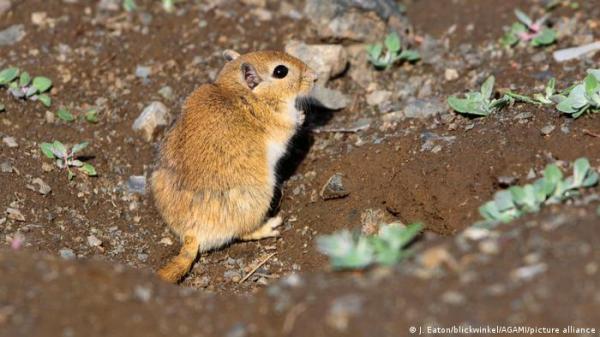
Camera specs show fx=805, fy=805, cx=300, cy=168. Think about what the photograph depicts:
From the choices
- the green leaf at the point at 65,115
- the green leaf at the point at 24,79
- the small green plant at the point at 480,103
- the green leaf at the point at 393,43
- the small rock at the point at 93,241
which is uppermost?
the small green plant at the point at 480,103

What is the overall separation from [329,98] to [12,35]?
3.40 meters

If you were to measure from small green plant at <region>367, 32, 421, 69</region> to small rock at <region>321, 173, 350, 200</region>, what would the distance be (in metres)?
1.74

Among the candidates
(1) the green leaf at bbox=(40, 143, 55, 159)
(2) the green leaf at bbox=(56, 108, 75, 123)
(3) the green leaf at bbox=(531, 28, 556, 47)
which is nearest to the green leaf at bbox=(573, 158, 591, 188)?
(3) the green leaf at bbox=(531, 28, 556, 47)

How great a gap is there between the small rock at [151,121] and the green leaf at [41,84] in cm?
94

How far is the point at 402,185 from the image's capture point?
6.37 metres

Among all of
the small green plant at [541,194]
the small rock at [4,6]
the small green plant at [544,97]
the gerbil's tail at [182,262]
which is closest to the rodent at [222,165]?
the gerbil's tail at [182,262]

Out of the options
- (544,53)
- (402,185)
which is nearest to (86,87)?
(402,185)

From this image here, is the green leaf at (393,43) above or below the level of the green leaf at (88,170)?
above

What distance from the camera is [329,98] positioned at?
7836 millimetres

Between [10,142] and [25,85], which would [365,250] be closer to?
[10,142]

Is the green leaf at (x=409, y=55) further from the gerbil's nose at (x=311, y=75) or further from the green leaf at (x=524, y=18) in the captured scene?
the gerbil's nose at (x=311, y=75)

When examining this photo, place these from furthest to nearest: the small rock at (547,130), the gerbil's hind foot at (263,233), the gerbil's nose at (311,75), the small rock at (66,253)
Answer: the gerbil's nose at (311,75)
the gerbil's hind foot at (263,233)
the small rock at (66,253)
the small rock at (547,130)

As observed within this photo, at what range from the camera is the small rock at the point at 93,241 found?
6.39 metres

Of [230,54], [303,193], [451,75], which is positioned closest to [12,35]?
[230,54]
